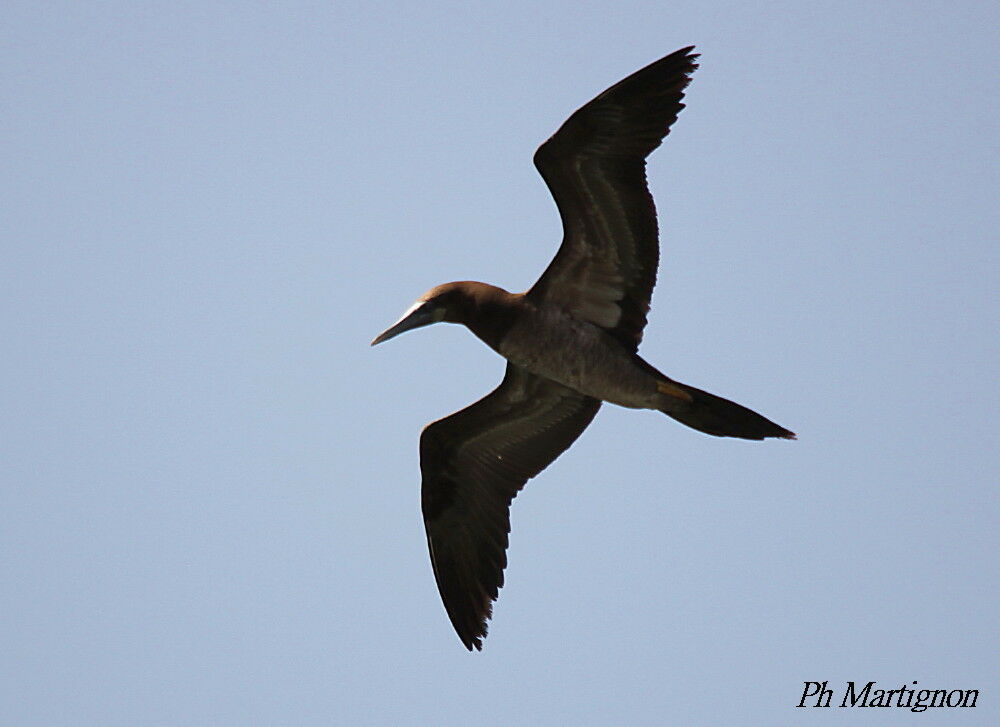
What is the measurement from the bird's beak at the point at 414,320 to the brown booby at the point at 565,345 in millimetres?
10

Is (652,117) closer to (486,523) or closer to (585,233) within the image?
(585,233)

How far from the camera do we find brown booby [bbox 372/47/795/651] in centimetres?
904

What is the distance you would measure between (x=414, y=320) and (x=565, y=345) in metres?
1.06

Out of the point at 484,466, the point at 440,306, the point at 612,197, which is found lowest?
the point at 484,466

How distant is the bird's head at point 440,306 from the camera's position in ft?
30.7

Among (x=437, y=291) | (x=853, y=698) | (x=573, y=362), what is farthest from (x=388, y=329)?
(x=853, y=698)

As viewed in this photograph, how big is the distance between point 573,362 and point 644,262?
869 millimetres

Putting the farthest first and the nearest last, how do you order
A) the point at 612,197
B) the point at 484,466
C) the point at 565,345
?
1. the point at 484,466
2. the point at 565,345
3. the point at 612,197

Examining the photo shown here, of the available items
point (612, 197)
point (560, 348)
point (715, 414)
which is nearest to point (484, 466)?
point (560, 348)

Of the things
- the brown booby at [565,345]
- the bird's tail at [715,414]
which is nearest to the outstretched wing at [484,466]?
the brown booby at [565,345]

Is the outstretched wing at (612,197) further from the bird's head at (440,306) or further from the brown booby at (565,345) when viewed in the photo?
the bird's head at (440,306)

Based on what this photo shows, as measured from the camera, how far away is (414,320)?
934cm

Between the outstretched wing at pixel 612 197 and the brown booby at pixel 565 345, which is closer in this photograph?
the outstretched wing at pixel 612 197

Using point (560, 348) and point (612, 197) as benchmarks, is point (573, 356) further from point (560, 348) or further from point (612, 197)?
point (612, 197)
